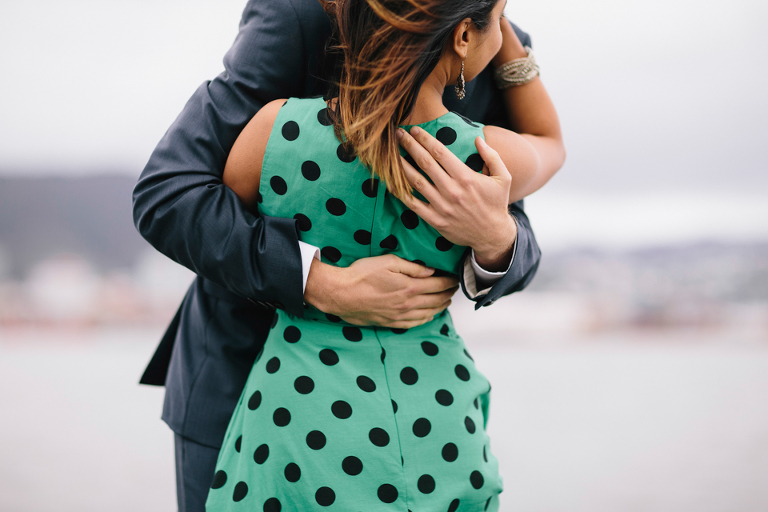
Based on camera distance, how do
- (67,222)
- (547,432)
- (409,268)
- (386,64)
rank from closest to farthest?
(386,64)
(409,268)
(547,432)
(67,222)

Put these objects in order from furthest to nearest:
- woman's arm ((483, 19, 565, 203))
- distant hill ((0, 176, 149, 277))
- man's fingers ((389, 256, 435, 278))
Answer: distant hill ((0, 176, 149, 277)) < woman's arm ((483, 19, 565, 203)) < man's fingers ((389, 256, 435, 278))

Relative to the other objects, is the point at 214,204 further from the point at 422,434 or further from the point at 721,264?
the point at 721,264

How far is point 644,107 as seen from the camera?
366cm

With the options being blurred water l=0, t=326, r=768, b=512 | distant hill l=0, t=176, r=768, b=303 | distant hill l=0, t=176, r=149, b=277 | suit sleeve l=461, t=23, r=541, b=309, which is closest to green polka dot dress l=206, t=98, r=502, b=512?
suit sleeve l=461, t=23, r=541, b=309

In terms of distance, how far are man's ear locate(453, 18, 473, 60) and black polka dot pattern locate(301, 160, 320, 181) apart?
0.82 feet

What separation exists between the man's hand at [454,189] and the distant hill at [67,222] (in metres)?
4.04

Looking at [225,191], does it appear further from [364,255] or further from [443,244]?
[443,244]

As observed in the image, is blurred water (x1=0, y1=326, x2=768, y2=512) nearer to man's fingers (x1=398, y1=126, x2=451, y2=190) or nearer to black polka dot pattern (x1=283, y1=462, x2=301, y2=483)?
black polka dot pattern (x1=283, y1=462, x2=301, y2=483)

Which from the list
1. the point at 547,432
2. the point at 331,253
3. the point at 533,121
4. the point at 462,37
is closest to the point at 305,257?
the point at 331,253

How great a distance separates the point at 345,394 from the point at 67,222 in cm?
467

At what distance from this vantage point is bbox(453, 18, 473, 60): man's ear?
0.68m

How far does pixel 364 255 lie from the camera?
732 millimetres

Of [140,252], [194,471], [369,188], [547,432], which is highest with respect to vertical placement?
[369,188]

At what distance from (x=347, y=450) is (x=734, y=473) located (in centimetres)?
264
